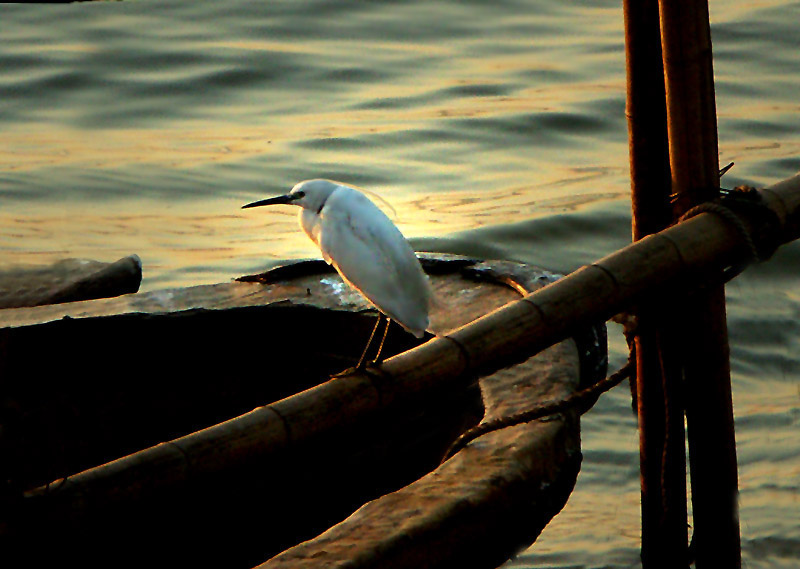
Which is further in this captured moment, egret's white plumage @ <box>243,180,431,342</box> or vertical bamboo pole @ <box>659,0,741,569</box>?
egret's white plumage @ <box>243,180,431,342</box>

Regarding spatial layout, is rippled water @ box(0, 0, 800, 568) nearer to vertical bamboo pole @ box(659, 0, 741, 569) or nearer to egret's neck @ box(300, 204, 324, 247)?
vertical bamboo pole @ box(659, 0, 741, 569)

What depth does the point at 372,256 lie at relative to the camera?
2963mm

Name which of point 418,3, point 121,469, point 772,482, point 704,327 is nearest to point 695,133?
point 704,327

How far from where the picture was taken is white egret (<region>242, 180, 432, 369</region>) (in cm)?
291

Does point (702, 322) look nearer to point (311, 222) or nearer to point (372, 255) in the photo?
point (372, 255)

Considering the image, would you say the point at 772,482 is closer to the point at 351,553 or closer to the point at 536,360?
the point at 536,360

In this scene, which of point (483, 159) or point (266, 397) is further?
point (483, 159)

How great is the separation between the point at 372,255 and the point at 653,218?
0.66 m

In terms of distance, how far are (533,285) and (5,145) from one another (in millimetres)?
5269

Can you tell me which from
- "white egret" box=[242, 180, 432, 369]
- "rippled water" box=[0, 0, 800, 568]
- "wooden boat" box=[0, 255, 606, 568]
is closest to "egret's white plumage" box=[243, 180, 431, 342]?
"white egret" box=[242, 180, 432, 369]

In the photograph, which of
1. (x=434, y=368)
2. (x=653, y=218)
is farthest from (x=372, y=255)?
(x=653, y=218)

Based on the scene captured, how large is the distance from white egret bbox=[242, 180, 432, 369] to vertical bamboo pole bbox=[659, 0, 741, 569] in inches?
24.2

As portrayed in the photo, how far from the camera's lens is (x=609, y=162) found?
737 centimetres

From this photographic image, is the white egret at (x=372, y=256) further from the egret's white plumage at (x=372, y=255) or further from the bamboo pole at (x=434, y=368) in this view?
the bamboo pole at (x=434, y=368)
